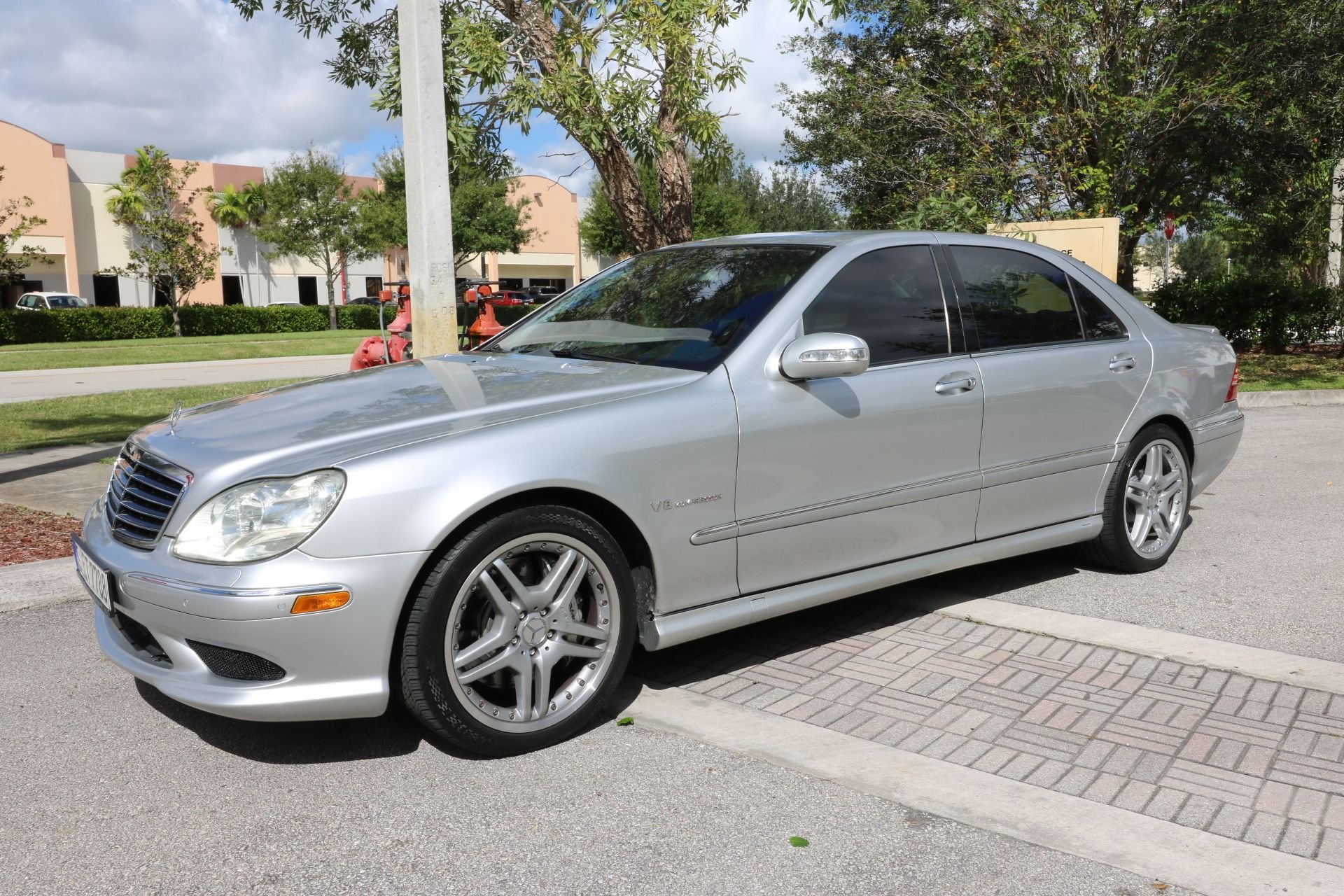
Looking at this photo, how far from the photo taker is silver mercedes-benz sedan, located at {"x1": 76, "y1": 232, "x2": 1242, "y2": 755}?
3254mm

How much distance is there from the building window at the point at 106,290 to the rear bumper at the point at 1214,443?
164 feet

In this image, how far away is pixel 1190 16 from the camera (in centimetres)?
1348

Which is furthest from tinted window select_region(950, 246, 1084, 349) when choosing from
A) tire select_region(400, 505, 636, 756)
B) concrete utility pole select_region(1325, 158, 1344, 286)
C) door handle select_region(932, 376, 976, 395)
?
concrete utility pole select_region(1325, 158, 1344, 286)

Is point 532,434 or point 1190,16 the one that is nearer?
point 532,434

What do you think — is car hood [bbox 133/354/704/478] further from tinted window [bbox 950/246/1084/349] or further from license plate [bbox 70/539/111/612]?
tinted window [bbox 950/246/1084/349]

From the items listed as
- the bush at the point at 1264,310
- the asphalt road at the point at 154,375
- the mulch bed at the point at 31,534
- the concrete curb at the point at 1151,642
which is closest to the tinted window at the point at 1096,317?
the concrete curb at the point at 1151,642

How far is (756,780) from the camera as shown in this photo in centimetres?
343

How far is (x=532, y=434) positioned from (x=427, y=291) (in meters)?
3.71

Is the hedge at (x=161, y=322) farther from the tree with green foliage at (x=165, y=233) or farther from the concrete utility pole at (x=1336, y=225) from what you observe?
the concrete utility pole at (x=1336, y=225)

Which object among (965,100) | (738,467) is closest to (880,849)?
(738,467)

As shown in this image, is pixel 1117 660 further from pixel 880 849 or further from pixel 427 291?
pixel 427 291

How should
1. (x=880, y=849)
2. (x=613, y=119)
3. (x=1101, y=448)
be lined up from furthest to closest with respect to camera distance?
(x=613, y=119) < (x=1101, y=448) < (x=880, y=849)

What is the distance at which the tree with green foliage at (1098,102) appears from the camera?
13047 millimetres

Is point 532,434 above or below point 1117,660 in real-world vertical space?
above
